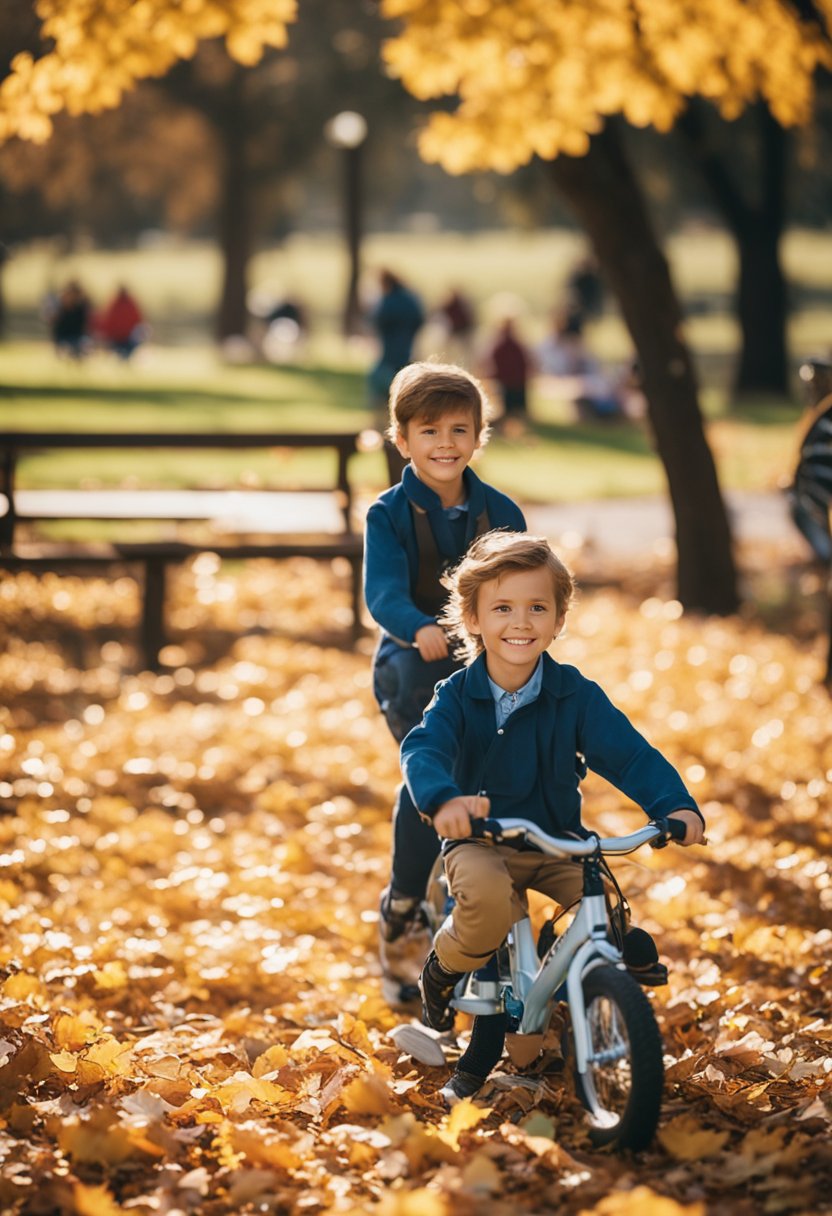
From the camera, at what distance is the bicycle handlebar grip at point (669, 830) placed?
387 centimetres

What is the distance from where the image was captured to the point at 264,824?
7523 mm

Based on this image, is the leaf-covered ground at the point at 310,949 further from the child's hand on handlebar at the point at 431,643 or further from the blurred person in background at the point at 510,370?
the blurred person in background at the point at 510,370

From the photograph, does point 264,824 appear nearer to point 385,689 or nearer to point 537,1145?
point 385,689

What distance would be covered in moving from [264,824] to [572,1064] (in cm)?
371

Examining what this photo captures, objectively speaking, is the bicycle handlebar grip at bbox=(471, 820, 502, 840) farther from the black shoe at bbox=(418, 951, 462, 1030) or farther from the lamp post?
the lamp post

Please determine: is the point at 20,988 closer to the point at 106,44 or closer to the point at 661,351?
the point at 106,44

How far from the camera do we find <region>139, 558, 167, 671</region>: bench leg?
11000 millimetres

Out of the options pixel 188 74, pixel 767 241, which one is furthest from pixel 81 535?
pixel 188 74

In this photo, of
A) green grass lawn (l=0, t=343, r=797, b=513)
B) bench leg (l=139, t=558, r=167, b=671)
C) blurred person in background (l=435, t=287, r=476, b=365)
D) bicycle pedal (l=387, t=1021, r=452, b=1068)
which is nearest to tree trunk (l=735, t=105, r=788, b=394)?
green grass lawn (l=0, t=343, r=797, b=513)

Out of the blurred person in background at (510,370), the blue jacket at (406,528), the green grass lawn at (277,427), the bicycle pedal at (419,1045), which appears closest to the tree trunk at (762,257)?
the green grass lawn at (277,427)

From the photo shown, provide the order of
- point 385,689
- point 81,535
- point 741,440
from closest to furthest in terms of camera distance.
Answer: point 385,689, point 81,535, point 741,440

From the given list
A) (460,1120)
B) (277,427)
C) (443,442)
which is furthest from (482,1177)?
(277,427)

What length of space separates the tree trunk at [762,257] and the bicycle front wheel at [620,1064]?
78.3ft

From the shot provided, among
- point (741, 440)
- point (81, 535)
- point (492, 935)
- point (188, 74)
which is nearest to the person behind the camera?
point (492, 935)
